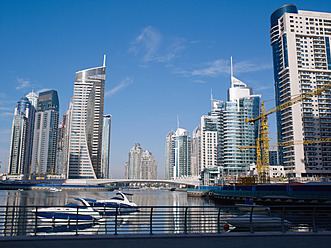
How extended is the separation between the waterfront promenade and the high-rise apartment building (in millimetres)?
158685

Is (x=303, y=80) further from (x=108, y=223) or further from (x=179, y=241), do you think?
(x=179, y=241)

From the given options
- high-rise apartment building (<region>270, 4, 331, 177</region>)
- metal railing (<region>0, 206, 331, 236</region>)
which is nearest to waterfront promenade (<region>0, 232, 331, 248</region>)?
metal railing (<region>0, 206, 331, 236</region>)

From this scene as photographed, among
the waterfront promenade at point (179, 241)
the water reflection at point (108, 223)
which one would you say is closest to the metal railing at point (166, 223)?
the water reflection at point (108, 223)

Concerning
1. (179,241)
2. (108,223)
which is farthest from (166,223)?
(108,223)

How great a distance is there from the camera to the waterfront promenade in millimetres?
13238

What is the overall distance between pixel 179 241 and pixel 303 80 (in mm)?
181892

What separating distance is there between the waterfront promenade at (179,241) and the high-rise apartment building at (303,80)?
521ft

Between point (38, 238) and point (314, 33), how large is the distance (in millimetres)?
204203

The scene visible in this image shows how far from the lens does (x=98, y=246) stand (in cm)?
1289

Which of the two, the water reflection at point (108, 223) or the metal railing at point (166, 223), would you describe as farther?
the water reflection at point (108, 223)

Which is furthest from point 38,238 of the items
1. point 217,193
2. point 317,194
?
point 217,193

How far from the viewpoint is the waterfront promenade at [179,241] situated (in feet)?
43.4

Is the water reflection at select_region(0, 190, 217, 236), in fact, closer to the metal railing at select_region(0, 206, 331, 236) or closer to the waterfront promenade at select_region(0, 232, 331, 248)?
the metal railing at select_region(0, 206, 331, 236)

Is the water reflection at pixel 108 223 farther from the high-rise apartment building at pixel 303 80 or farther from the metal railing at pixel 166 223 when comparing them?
the high-rise apartment building at pixel 303 80
